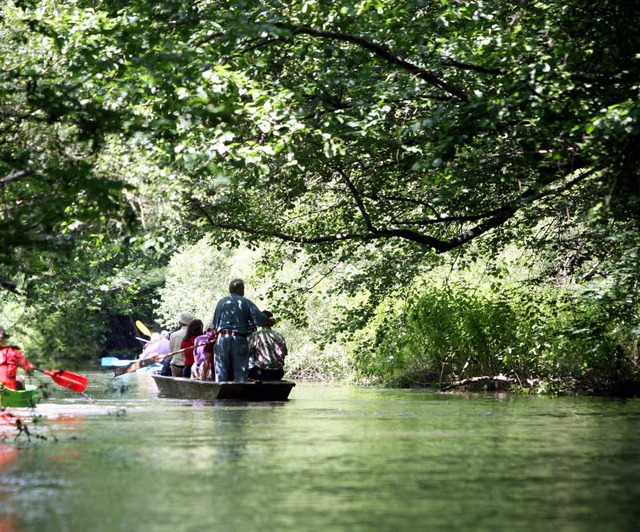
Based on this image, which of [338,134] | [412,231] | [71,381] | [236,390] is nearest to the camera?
[71,381]

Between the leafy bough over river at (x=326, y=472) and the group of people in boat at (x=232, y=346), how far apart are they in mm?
3603

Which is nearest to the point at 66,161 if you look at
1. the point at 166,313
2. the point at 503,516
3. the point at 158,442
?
the point at 158,442

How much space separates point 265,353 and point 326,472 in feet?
39.3

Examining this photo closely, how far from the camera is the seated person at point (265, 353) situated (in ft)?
69.3

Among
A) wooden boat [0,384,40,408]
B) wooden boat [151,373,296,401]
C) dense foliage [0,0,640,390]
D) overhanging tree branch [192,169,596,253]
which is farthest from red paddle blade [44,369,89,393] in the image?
overhanging tree branch [192,169,596,253]

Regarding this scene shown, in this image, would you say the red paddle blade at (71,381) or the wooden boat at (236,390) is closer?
the red paddle blade at (71,381)

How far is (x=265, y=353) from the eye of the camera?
69.6ft

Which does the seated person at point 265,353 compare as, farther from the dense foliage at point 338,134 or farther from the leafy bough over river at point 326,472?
the leafy bough over river at point 326,472

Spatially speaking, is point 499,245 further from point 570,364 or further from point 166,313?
point 166,313

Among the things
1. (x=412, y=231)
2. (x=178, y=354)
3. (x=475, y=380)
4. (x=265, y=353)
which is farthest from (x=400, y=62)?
(x=178, y=354)

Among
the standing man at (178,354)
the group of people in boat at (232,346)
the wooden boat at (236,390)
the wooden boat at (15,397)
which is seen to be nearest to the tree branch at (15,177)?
the wooden boat at (15,397)

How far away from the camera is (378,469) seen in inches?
372

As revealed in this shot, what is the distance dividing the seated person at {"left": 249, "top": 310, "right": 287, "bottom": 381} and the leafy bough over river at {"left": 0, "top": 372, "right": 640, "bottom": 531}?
4.53 metres

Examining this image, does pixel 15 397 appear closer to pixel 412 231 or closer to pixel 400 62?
pixel 412 231
